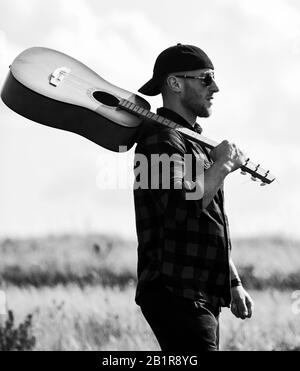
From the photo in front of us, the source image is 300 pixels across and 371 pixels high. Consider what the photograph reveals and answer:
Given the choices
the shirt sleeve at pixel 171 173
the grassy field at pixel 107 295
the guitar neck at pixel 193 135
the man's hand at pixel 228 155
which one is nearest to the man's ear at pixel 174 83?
the guitar neck at pixel 193 135

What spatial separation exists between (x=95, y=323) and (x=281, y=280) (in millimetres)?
2128

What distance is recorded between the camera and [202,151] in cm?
454

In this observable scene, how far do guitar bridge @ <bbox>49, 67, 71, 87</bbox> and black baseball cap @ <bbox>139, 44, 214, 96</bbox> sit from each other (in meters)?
0.51

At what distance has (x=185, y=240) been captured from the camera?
4.27 meters

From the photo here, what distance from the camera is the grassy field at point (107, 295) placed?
7086 mm

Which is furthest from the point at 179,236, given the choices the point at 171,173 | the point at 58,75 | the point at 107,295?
the point at 107,295

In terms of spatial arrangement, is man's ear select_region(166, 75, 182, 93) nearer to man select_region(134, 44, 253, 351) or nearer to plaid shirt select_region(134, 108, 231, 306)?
man select_region(134, 44, 253, 351)

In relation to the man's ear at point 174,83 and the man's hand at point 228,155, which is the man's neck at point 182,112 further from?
the man's hand at point 228,155

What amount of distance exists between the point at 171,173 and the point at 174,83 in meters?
0.63

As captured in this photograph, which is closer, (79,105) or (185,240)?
(185,240)

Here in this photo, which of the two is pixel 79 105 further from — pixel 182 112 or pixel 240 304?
pixel 240 304
